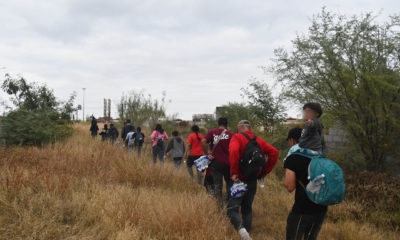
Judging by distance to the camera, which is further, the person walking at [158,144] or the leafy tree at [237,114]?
the leafy tree at [237,114]

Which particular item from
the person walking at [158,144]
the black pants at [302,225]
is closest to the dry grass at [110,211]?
the black pants at [302,225]

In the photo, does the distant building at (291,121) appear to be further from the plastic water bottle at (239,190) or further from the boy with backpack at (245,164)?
the plastic water bottle at (239,190)

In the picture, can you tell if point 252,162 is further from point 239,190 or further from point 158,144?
point 158,144

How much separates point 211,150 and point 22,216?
3108 millimetres

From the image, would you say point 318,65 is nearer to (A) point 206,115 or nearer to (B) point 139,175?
(B) point 139,175

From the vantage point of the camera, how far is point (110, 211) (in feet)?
13.8

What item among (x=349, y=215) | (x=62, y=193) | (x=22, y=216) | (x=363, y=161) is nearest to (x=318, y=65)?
(x=363, y=161)

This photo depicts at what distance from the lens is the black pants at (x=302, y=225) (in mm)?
2996

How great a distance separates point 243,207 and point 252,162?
2.63 feet

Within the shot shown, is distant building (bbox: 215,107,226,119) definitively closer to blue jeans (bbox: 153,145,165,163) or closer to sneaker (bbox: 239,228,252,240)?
blue jeans (bbox: 153,145,165,163)

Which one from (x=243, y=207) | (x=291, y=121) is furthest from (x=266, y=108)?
(x=243, y=207)

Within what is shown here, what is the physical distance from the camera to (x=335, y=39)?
8.57m

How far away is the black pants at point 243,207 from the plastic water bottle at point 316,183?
1512mm

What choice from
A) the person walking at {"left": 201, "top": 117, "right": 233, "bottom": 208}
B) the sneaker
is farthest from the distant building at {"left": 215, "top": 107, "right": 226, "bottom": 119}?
the sneaker
